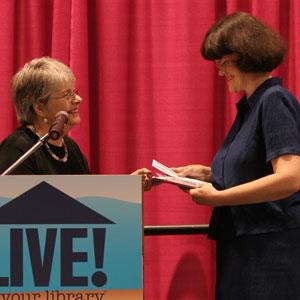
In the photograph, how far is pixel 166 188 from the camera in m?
2.55

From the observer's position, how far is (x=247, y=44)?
178 cm

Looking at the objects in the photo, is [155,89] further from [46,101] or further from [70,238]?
[70,238]

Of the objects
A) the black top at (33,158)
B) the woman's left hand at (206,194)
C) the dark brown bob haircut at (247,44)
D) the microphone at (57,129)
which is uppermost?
the dark brown bob haircut at (247,44)

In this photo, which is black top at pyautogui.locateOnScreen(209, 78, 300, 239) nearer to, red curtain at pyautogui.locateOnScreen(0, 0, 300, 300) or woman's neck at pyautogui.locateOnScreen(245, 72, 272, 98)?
woman's neck at pyautogui.locateOnScreen(245, 72, 272, 98)

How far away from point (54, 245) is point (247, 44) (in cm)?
73

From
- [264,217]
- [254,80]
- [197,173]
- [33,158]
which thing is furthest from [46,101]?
[264,217]

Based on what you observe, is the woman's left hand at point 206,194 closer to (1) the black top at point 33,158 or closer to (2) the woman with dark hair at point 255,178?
(2) the woman with dark hair at point 255,178

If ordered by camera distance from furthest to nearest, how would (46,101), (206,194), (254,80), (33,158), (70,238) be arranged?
(46,101)
(33,158)
(254,80)
(206,194)
(70,238)

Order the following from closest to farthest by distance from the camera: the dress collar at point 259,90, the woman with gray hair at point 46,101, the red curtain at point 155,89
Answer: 1. the dress collar at point 259,90
2. the woman with gray hair at point 46,101
3. the red curtain at point 155,89

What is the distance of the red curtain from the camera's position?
8.38 feet

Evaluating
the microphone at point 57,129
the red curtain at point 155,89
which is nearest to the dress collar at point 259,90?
the microphone at point 57,129

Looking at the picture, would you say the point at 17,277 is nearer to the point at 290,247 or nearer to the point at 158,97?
the point at 290,247

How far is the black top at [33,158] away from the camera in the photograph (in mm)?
2010

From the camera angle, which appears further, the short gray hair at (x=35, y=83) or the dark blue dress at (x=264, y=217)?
the short gray hair at (x=35, y=83)
